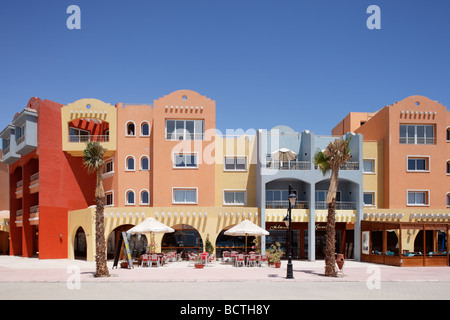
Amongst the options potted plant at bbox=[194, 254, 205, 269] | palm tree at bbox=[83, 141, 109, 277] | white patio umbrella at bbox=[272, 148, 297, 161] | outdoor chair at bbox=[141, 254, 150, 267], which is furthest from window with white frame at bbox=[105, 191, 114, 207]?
palm tree at bbox=[83, 141, 109, 277]

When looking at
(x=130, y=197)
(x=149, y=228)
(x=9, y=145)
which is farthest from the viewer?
(x=9, y=145)

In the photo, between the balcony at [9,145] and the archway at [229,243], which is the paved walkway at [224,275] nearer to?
the archway at [229,243]

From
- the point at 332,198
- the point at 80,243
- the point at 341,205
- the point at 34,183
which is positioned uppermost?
the point at 34,183

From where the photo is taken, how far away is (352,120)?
156 feet

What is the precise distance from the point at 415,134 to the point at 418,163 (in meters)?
2.43

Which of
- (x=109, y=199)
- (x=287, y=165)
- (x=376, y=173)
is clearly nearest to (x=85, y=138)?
(x=109, y=199)

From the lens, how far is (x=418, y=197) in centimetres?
3609

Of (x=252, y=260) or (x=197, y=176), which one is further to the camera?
(x=197, y=176)

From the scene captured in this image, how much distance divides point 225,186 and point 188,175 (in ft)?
10.9

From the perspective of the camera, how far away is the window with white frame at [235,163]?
3656 cm

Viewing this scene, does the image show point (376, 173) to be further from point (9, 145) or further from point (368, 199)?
point (9, 145)

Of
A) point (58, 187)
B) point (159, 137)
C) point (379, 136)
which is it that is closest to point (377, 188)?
point (379, 136)
